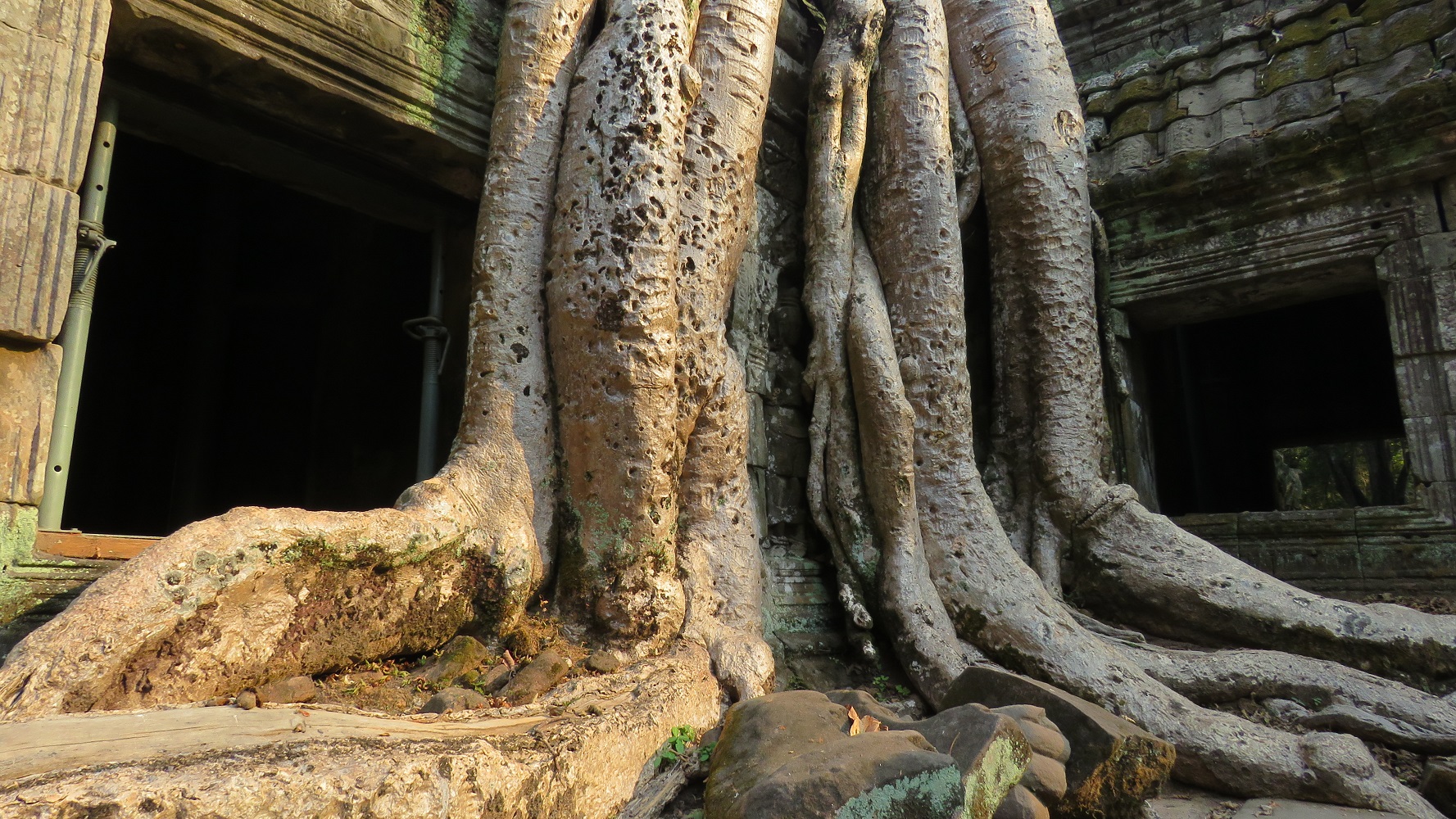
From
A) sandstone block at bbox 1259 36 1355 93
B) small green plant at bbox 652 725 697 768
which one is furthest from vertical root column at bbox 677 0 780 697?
sandstone block at bbox 1259 36 1355 93

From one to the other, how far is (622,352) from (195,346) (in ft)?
13.7

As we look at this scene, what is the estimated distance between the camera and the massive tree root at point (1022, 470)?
95.8 inches

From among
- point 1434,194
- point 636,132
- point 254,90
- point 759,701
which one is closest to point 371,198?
point 254,90

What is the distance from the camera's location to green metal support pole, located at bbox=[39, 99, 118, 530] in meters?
1.95

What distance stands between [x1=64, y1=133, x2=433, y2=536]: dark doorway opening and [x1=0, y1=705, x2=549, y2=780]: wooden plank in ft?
11.7

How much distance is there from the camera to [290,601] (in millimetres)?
1697

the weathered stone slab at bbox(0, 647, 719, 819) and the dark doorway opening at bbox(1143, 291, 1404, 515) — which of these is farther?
the dark doorway opening at bbox(1143, 291, 1404, 515)

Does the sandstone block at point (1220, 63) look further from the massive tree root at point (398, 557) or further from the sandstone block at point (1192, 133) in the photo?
the massive tree root at point (398, 557)

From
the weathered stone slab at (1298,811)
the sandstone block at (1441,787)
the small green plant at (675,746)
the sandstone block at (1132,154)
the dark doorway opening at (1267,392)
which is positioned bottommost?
the weathered stone slab at (1298,811)

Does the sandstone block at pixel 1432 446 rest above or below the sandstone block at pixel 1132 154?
below

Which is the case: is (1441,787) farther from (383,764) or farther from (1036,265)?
(383,764)

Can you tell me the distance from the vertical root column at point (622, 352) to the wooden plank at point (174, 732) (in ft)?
2.18

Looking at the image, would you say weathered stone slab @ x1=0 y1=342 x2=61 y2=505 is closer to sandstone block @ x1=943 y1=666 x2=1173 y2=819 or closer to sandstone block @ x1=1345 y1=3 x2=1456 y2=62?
sandstone block @ x1=943 y1=666 x2=1173 y2=819

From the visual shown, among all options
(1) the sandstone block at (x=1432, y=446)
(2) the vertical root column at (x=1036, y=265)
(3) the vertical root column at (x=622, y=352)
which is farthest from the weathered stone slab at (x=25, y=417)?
(1) the sandstone block at (x=1432, y=446)
